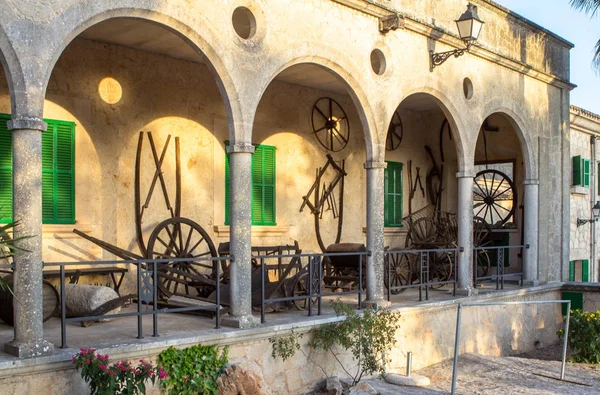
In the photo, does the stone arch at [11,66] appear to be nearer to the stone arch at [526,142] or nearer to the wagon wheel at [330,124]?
the wagon wheel at [330,124]

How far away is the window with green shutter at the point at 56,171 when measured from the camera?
832 centimetres

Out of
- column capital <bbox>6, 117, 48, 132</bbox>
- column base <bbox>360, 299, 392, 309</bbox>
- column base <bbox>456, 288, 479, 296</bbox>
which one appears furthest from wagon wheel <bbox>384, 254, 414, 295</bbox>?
column capital <bbox>6, 117, 48, 132</bbox>

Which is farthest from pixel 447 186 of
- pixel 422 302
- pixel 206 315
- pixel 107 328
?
pixel 107 328

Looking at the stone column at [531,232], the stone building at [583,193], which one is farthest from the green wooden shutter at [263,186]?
the stone building at [583,193]

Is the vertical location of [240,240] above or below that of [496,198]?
below

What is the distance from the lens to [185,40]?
741 cm

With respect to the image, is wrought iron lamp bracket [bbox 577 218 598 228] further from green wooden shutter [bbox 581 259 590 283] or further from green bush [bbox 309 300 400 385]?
green bush [bbox 309 300 400 385]

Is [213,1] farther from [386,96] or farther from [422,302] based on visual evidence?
[422,302]

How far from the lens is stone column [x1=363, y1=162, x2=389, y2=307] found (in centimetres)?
940

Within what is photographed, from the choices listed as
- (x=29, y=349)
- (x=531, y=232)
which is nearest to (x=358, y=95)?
(x=29, y=349)

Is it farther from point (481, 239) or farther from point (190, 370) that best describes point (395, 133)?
point (190, 370)

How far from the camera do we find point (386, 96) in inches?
385

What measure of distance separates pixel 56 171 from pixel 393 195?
23.4 feet

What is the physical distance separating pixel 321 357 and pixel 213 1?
432cm
